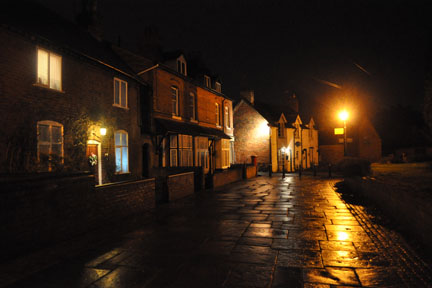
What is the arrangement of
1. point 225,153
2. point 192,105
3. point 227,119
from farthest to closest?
point 227,119
point 225,153
point 192,105

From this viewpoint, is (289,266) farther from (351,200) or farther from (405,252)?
(351,200)

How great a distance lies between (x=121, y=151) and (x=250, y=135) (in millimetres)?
22699

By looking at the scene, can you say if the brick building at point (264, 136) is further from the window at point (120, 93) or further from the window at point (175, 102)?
the window at point (120, 93)

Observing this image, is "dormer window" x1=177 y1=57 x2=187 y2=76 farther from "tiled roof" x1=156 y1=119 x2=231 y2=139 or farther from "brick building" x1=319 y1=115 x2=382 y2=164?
"brick building" x1=319 y1=115 x2=382 y2=164

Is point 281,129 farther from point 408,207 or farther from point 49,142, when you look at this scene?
point 408,207

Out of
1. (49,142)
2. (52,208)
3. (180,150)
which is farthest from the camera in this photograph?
(180,150)

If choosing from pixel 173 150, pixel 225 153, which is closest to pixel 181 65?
pixel 173 150

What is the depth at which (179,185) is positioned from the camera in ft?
45.3

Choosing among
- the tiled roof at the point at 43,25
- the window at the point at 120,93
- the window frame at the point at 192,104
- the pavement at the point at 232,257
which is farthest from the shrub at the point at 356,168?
the tiled roof at the point at 43,25

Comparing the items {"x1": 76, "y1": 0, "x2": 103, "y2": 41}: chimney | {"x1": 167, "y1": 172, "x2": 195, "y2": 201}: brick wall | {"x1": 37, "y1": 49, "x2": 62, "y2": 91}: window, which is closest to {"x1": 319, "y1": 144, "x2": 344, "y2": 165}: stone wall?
{"x1": 167, "y1": 172, "x2": 195, "y2": 201}: brick wall

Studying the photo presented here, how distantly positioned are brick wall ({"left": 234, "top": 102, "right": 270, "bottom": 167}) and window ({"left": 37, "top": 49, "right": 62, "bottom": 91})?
1042 inches

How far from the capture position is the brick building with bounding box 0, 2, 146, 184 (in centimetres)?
986

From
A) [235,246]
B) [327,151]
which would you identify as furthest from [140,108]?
[327,151]

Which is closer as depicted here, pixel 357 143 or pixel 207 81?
pixel 207 81
